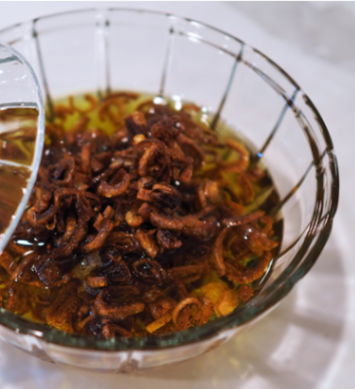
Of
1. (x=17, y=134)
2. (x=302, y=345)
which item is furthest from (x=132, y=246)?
(x=302, y=345)

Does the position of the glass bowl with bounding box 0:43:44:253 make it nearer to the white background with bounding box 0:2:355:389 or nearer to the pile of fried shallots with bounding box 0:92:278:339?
the pile of fried shallots with bounding box 0:92:278:339

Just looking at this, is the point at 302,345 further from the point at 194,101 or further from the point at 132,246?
the point at 194,101

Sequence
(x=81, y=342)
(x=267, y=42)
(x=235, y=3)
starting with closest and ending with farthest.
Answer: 1. (x=81, y=342)
2. (x=267, y=42)
3. (x=235, y=3)

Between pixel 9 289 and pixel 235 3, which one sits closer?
pixel 9 289

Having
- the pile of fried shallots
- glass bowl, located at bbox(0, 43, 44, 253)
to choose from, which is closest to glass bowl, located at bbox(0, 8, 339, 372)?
the pile of fried shallots

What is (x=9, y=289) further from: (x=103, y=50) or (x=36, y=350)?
(x=103, y=50)

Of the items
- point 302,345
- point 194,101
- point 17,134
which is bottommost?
point 302,345

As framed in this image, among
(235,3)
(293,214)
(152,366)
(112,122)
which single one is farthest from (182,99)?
(152,366)
